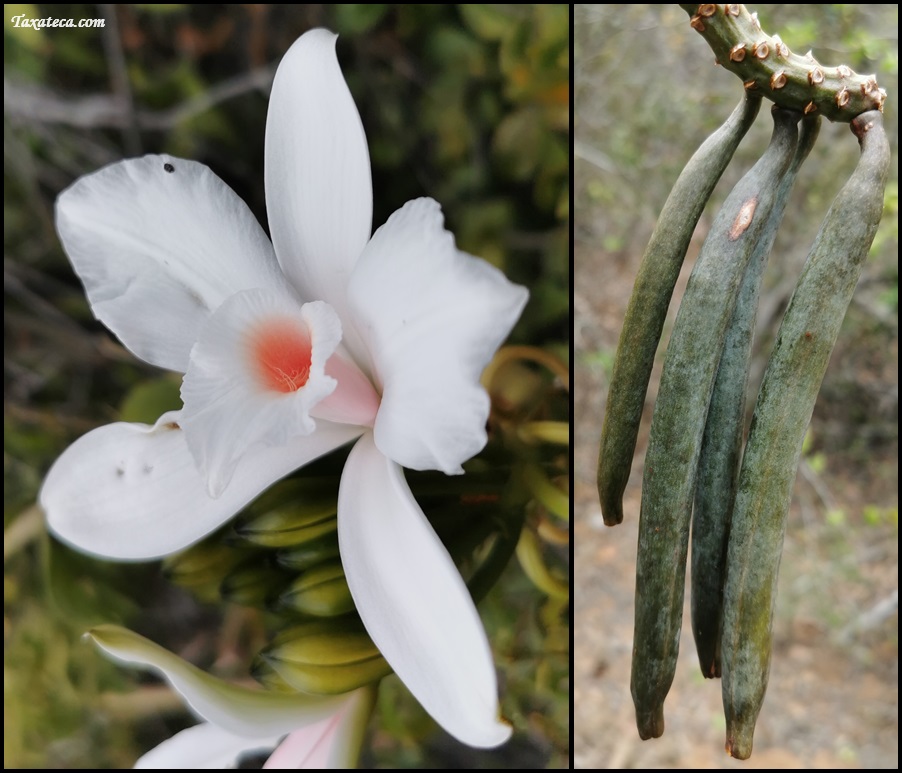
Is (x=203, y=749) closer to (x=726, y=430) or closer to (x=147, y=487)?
(x=147, y=487)

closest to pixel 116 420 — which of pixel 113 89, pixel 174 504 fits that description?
pixel 174 504

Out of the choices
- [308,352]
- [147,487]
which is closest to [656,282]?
[308,352]

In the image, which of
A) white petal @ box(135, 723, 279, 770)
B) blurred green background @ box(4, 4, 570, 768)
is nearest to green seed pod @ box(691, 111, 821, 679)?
blurred green background @ box(4, 4, 570, 768)

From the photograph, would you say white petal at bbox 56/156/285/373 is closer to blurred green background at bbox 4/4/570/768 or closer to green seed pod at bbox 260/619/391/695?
blurred green background at bbox 4/4/570/768

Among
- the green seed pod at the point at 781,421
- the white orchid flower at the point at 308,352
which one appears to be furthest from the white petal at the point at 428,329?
the green seed pod at the point at 781,421

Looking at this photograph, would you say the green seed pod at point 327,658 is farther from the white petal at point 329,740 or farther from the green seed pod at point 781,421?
the green seed pod at point 781,421
